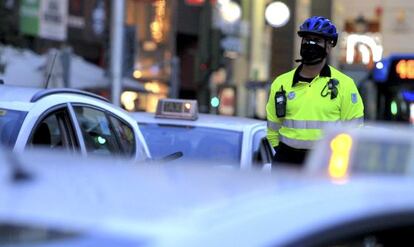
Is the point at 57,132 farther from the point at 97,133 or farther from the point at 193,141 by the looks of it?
the point at 193,141

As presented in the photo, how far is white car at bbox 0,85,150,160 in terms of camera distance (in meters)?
4.42

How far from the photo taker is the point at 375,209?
1702mm

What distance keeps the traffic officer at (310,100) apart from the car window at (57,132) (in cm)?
133

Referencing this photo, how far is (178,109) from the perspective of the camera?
6.83 m

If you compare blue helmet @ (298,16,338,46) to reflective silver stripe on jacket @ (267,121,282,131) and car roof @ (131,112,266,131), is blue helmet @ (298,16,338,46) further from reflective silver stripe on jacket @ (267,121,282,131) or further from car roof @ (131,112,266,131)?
car roof @ (131,112,266,131)

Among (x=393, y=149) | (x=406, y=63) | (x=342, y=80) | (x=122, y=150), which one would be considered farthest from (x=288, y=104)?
(x=406, y=63)

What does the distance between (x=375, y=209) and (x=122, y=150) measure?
3.95m

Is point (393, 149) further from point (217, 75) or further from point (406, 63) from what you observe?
point (217, 75)

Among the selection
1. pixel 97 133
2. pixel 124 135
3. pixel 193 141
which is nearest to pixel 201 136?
pixel 193 141

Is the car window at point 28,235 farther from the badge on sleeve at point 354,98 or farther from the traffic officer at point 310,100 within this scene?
the badge on sleeve at point 354,98

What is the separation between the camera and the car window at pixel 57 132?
4938 millimetres

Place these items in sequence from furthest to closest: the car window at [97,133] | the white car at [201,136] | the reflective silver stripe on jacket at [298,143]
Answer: the white car at [201,136], the car window at [97,133], the reflective silver stripe on jacket at [298,143]

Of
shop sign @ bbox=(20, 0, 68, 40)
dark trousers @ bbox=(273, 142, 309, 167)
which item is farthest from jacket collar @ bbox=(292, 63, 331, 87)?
shop sign @ bbox=(20, 0, 68, 40)

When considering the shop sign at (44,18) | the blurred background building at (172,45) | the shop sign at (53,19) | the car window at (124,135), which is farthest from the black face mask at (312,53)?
the shop sign at (53,19)
